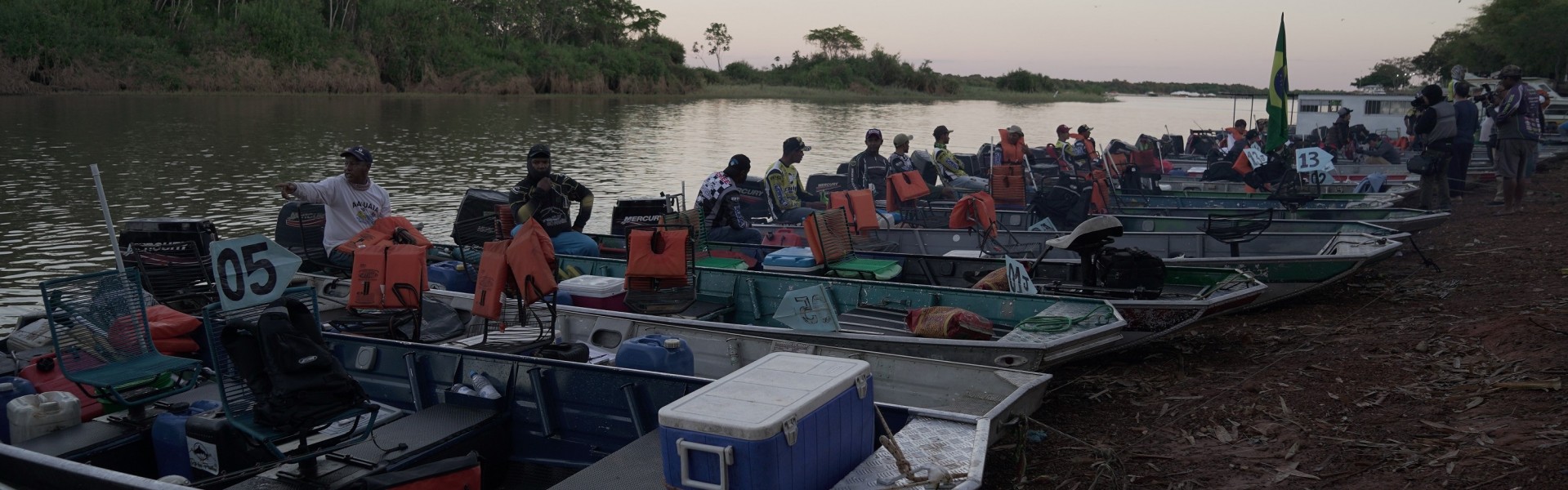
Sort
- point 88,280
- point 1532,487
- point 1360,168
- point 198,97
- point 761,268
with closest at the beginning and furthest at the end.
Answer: point 1532,487 → point 88,280 → point 761,268 → point 1360,168 → point 198,97

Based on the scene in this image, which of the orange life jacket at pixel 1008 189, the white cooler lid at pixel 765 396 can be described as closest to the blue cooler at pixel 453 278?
the white cooler lid at pixel 765 396

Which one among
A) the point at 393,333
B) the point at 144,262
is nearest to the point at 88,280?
the point at 393,333

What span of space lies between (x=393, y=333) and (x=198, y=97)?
42.8 meters

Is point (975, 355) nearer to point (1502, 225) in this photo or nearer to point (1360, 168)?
point (1502, 225)

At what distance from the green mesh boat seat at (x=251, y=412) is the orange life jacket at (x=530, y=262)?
1.70 meters

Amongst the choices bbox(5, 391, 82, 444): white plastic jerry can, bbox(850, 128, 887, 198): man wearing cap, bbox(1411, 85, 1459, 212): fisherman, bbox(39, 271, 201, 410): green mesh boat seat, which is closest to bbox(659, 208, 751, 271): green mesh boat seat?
bbox(39, 271, 201, 410): green mesh boat seat

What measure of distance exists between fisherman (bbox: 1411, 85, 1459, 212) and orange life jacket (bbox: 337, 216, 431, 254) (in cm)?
1168

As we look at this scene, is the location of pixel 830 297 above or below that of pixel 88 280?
below

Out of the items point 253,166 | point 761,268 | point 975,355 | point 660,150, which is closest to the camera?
point 975,355

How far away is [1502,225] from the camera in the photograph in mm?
12281

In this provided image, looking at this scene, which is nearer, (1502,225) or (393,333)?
(393,333)

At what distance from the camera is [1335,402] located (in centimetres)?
618

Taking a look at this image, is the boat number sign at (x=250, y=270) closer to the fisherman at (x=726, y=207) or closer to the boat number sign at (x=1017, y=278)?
the fisherman at (x=726, y=207)

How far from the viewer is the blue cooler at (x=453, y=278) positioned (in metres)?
9.12
